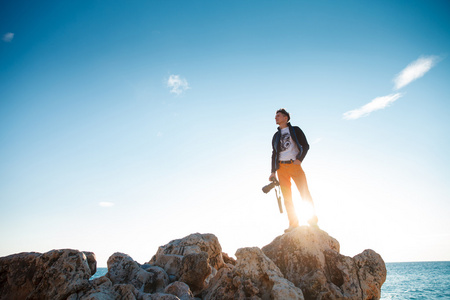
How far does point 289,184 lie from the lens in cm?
770

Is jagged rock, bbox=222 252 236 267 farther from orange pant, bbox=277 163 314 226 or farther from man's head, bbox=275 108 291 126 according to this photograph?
man's head, bbox=275 108 291 126

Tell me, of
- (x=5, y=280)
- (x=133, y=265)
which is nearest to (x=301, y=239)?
(x=133, y=265)

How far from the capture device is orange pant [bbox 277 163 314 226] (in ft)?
24.3

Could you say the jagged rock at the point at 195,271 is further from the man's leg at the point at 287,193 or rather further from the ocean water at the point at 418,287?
the ocean water at the point at 418,287

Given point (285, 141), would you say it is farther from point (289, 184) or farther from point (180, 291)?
point (180, 291)

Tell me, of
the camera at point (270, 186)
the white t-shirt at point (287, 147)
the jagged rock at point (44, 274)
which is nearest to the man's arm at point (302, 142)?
the white t-shirt at point (287, 147)

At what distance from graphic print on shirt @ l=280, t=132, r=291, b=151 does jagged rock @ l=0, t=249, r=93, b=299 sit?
6.25 metres

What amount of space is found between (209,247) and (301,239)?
3.34 m

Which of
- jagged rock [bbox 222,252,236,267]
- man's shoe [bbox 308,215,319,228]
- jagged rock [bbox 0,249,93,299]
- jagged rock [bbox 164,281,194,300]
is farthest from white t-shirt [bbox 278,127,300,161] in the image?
jagged rock [bbox 0,249,93,299]

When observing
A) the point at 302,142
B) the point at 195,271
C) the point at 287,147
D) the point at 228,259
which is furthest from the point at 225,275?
the point at 302,142

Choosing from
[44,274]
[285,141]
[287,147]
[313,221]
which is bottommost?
[44,274]

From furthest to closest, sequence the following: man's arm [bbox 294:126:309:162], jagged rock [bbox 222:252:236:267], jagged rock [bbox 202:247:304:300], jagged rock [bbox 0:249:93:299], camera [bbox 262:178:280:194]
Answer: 1. jagged rock [bbox 222:252:236:267]
2. camera [bbox 262:178:280:194]
3. man's arm [bbox 294:126:309:162]
4. jagged rock [bbox 0:249:93:299]
5. jagged rock [bbox 202:247:304:300]

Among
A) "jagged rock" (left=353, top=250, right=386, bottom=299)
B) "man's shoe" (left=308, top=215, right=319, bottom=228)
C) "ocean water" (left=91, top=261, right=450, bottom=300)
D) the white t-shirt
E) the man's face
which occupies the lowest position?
"ocean water" (left=91, top=261, right=450, bottom=300)

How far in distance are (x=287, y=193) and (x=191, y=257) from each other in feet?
11.2
